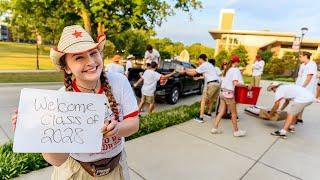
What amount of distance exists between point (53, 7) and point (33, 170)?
36.3ft

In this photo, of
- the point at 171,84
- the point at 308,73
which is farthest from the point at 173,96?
the point at 308,73

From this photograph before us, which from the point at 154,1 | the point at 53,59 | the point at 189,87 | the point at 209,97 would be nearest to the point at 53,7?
the point at 154,1

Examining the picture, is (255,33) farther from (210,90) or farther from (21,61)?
(210,90)

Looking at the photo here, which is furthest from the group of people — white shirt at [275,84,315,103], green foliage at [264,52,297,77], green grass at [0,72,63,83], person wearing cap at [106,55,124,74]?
green foliage at [264,52,297,77]

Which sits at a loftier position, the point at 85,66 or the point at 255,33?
the point at 255,33

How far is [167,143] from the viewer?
520 cm

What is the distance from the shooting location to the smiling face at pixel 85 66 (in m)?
1.65

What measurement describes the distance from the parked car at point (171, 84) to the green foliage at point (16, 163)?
18.4ft

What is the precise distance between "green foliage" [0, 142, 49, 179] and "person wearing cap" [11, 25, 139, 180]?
6.42 ft

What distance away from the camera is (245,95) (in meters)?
6.15

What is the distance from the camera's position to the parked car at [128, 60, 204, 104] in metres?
9.62

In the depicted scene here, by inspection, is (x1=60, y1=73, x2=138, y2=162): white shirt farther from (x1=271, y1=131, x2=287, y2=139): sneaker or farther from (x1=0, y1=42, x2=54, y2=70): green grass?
(x1=0, y1=42, x2=54, y2=70): green grass

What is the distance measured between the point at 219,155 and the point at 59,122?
3.76 metres

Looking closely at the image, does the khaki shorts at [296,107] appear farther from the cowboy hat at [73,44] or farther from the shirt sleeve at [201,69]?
the cowboy hat at [73,44]
